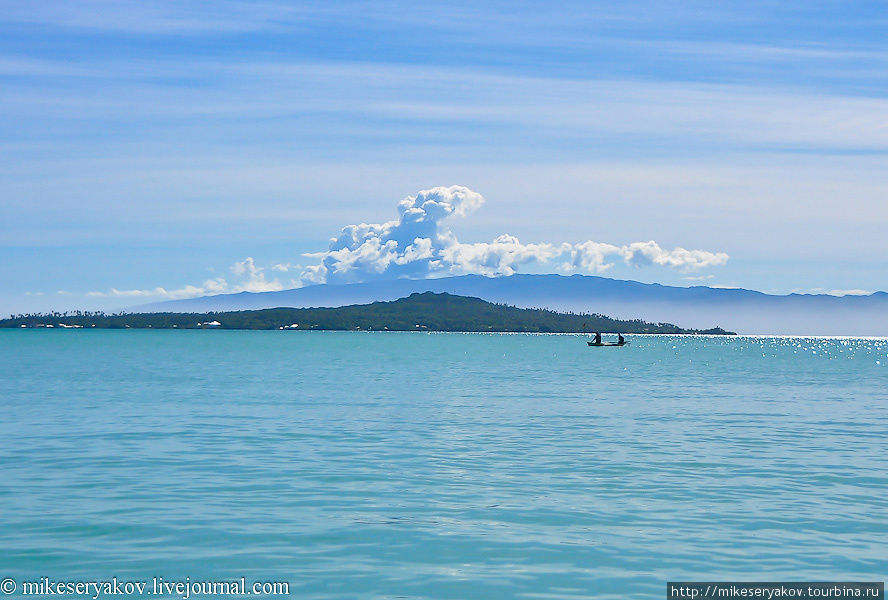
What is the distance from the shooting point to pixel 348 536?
25.1m

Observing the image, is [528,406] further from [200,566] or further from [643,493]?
[200,566]

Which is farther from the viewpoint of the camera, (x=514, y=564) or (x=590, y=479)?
(x=590, y=479)

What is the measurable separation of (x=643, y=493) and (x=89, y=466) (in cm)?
2036

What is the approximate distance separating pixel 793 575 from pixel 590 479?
1245 centimetres

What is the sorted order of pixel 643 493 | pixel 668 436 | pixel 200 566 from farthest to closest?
1. pixel 668 436
2. pixel 643 493
3. pixel 200 566

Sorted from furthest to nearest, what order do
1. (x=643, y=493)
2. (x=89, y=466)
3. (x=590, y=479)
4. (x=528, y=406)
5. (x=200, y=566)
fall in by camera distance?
(x=528, y=406)
(x=89, y=466)
(x=590, y=479)
(x=643, y=493)
(x=200, y=566)

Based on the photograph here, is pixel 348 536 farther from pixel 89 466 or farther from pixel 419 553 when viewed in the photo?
pixel 89 466

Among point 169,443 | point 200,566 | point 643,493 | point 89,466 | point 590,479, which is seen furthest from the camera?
point 169,443

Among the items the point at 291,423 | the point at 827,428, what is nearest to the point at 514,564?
the point at 291,423

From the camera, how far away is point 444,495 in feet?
102

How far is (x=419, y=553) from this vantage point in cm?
2361

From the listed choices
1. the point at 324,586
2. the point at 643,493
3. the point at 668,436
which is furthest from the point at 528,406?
the point at 324,586

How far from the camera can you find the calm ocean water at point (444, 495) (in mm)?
22328

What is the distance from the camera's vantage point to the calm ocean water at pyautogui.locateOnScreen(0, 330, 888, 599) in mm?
22328
